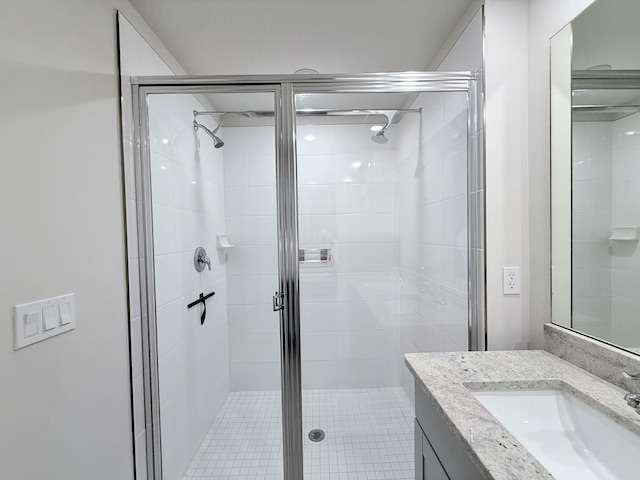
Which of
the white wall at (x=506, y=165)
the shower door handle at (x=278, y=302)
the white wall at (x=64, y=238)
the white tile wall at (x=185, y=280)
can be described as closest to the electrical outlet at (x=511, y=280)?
the white wall at (x=506, y=165)

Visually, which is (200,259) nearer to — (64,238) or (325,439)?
(64,238)

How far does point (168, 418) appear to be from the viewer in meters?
A: 1.43

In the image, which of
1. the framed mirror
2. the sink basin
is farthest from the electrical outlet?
the sink basin

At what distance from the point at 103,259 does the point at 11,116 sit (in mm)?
533

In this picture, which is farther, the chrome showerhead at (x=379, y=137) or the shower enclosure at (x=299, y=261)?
the chrome showerhead at (x=379, y=137)

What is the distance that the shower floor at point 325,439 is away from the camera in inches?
56.4

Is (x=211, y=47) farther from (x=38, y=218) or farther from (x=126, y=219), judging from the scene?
(x=38, y=218)

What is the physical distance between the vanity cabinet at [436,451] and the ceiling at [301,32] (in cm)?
168

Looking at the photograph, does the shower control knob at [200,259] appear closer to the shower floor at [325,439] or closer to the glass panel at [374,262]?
the glass panel at [374,262]

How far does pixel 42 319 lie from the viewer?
817 millimetres

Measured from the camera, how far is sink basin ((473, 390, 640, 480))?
0.67 meters

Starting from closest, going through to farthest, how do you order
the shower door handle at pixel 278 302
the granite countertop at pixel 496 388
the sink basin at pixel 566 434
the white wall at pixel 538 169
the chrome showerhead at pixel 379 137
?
the granite countertop at pixel 496 388
the sink basin at pixel 566 434
the white wall at pixel 538 169
the shower door handle at pixel 278 302
the chrome showerhead at pixel 379 137

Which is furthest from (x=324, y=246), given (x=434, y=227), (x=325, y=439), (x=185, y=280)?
(x=325, y=439)

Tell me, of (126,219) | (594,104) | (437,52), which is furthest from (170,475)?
(437,52)
